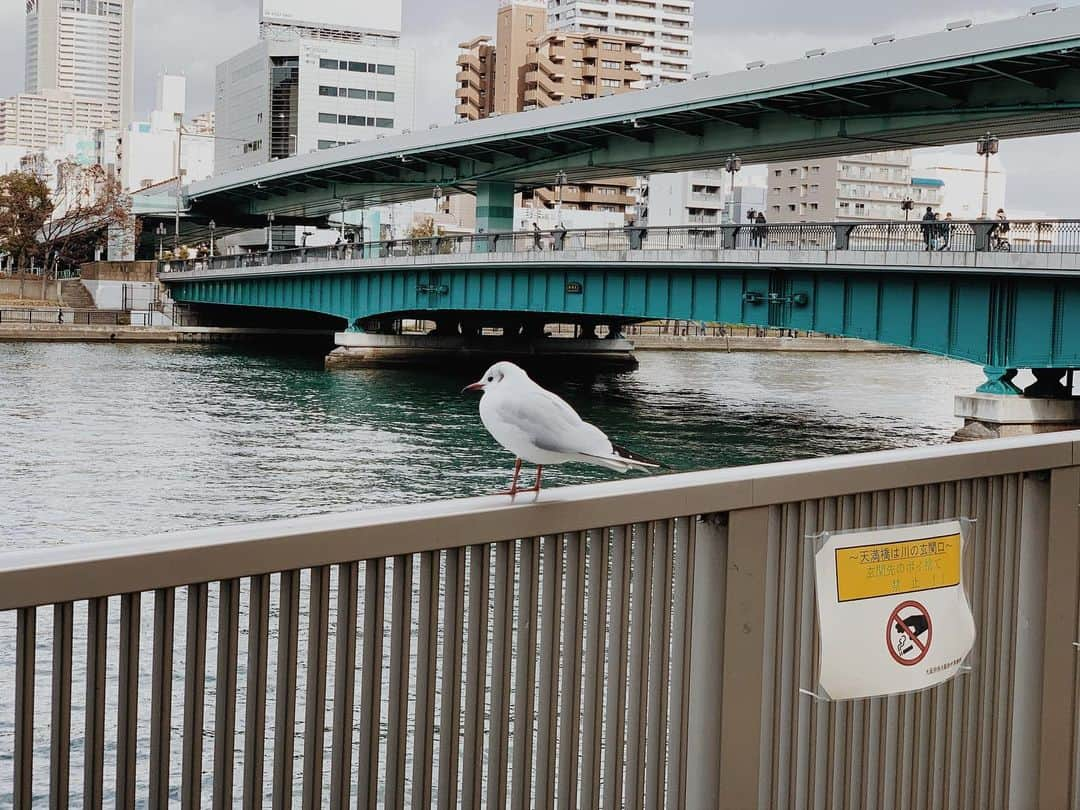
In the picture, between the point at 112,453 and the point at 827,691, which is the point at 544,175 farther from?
the point at 827,691

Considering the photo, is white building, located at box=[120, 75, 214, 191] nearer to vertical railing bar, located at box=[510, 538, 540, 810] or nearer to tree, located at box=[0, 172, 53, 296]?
tree, located at box=[0, 172, 53, 296]

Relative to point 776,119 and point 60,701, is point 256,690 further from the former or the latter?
point 776,119

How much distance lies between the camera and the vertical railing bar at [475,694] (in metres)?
2.95

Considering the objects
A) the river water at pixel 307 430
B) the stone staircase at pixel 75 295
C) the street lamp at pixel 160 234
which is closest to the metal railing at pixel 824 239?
the river water at pixel 307 430

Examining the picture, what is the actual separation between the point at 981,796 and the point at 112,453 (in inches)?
1067

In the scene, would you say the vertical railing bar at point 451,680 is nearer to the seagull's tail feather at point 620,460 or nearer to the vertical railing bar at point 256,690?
the vertical railing bar at point 256,690

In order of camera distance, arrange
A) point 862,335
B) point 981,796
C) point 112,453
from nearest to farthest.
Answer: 1. point 981,796
2. point 112,453
3. point 862,335

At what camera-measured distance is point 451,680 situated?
2967 mm

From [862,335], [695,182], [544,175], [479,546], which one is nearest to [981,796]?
[479,546]

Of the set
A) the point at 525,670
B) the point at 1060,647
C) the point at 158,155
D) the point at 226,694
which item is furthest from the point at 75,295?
the point at 226,694

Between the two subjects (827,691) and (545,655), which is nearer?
(545,655)

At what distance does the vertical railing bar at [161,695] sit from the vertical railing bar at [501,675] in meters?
0.67

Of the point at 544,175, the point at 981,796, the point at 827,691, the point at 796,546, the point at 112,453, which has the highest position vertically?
the point at 544,175

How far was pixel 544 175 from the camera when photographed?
191 feet
